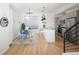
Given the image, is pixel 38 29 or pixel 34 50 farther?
pixel 38 29

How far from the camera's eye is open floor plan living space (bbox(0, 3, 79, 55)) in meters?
5.38

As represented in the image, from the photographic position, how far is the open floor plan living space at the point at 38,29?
5.38m

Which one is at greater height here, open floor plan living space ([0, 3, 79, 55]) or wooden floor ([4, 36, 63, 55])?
open floor plan living space ([0, 3, 79, 55])

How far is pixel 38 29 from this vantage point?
10.7m

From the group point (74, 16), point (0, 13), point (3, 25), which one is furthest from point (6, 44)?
point (74, 16)

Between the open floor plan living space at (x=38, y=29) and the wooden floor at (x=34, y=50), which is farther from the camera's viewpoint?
the open floor plan living space at (x=38, y=29)

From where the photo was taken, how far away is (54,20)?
1138 centimetres

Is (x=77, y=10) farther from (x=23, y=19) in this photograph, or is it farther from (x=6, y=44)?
(x=23, y=19)

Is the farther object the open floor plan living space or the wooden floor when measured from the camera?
the open floor plan living space

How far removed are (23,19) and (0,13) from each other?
4.74 m

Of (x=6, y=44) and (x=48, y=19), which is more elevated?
(x=48, y=19)

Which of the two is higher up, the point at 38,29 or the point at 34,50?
the point at 38,29

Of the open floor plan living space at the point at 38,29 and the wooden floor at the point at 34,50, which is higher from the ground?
the open floor plan living space at the point at 38,29
